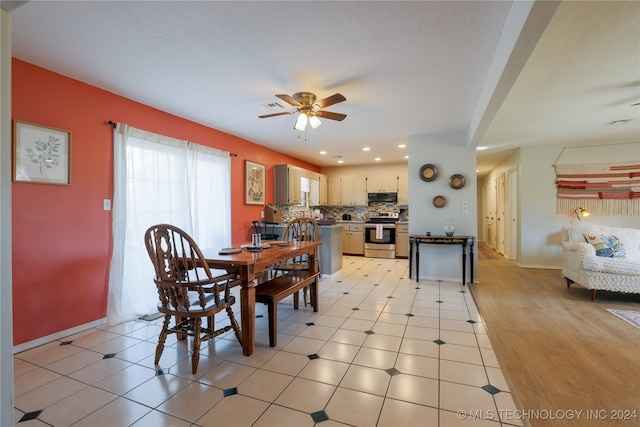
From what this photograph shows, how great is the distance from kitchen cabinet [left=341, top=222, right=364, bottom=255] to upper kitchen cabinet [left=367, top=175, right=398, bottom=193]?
107 cm

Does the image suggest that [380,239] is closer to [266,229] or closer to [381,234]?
[381,234]

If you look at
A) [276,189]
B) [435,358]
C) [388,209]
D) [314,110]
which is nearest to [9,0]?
[314,110]

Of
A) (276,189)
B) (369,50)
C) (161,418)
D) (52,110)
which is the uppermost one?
(369,50)

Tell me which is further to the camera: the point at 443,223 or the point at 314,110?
the point at 443,223

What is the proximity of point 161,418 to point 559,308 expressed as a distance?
3.99 metres

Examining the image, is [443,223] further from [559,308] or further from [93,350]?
[93,350]

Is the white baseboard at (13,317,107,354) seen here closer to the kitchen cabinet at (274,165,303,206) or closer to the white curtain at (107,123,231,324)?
the white curtain at (107,123,231,324)

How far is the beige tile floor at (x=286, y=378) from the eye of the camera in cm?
162

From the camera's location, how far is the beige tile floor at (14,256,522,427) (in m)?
1.62

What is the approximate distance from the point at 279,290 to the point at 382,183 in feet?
18.1

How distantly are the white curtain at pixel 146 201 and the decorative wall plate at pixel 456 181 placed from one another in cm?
368

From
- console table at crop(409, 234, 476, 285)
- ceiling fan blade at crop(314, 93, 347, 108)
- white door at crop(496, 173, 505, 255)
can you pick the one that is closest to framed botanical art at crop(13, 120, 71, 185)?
ceiling fan blade at crop(314, 93, 347, 108)

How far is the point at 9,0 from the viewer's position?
1148mm

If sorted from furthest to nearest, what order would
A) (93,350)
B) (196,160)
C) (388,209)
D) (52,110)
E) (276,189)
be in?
(388,209) < (276,189) < (196,160) < (52,110) < (93,350)
